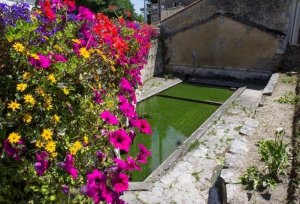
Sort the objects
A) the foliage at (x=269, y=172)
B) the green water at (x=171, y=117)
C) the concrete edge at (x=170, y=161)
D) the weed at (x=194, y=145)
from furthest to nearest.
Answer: the green water at (x=171, y=117), the weed at (x=194, y=145), the concrete edge at (x=170, y=161), the foliage at (x=269, y=172)

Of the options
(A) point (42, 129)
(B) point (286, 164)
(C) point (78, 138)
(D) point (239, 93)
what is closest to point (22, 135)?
(A) point (42, 129)

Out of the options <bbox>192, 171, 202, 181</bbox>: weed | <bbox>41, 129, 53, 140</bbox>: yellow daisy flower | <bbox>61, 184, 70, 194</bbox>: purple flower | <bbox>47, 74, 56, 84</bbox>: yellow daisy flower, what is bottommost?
<bbox>192, 171, 202, 181</bbox>: weed

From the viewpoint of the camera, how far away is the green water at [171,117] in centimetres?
715

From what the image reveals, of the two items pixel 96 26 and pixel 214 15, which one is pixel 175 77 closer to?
pixel 214 15

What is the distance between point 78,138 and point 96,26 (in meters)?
1.57

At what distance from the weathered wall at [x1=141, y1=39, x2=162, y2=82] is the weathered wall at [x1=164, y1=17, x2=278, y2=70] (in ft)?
1.64

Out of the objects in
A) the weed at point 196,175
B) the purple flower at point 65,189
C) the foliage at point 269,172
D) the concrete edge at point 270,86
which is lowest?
the weed at point 196,175

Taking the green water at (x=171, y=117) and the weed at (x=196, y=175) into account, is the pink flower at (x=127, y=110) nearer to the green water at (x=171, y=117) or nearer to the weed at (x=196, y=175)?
the weed at (x=196, y=175)

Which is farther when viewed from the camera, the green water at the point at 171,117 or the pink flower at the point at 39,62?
the green water at the point at 171,117

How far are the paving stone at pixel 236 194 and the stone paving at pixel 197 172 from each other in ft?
2.29

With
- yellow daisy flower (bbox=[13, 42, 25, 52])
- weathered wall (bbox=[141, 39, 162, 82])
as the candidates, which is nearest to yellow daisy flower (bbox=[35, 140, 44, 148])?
yellow daisy flower (bbox=[13, 42, 25, 52])

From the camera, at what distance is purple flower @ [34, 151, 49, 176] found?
2.17 meters

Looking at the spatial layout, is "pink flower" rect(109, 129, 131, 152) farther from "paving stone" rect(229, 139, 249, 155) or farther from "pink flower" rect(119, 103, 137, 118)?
"paving stone" rect(229, 139, 249, 155)

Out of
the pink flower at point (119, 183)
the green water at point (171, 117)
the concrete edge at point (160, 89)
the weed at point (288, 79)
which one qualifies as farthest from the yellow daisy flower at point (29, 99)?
the weed at point (288, 79)
